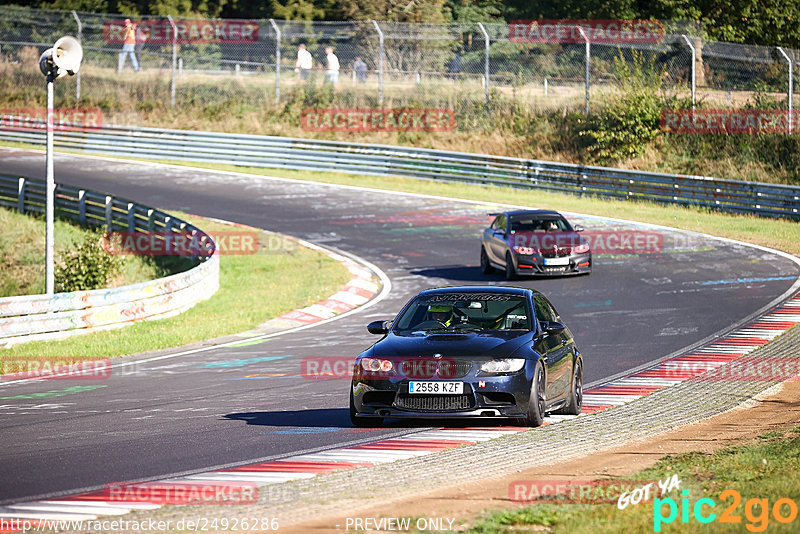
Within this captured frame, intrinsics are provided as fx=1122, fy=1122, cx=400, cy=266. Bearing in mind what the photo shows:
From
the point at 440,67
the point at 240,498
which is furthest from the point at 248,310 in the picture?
the point at 440,67

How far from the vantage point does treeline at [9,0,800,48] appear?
46.7m

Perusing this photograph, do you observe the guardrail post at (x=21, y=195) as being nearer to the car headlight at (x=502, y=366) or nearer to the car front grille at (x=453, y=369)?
the car front grille at (x=453, y=369)

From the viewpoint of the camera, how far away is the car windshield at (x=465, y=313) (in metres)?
11.2

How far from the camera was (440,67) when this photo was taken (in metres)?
41.3

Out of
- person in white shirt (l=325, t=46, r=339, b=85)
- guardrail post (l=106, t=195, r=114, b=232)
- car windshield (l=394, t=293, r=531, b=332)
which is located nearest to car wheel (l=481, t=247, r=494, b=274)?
guardrail post (l=106, t=195, r=114, b=232)

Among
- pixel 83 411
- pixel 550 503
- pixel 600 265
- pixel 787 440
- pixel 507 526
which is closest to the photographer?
pixel 507 526

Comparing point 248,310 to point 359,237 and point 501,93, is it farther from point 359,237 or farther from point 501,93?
point 501,93

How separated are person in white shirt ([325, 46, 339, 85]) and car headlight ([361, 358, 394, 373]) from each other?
108ft

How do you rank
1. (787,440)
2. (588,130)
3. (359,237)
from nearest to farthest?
(787,440), (359,237), (588,130)

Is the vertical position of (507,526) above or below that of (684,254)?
above

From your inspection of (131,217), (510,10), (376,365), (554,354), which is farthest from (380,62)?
(376,365)

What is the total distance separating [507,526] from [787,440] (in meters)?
3.84

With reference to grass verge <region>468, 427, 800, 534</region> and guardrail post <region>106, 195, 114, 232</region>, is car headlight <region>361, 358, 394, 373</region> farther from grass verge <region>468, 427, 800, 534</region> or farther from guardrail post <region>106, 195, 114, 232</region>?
guardrail post <region>106, 195, 114, 232</region>

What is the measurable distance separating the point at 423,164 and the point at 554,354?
29.0m
